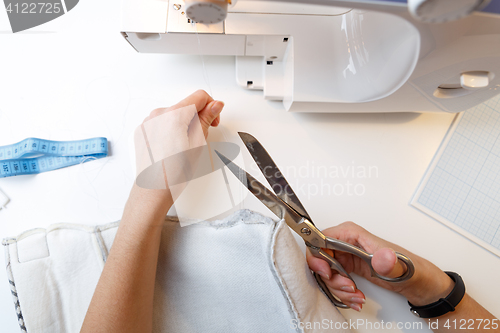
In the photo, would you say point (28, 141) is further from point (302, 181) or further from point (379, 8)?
point (379, 8)

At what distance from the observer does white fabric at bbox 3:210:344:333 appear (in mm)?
671

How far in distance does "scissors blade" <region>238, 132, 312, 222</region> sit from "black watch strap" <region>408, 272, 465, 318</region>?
0.35m

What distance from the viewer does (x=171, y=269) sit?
2.33 ft

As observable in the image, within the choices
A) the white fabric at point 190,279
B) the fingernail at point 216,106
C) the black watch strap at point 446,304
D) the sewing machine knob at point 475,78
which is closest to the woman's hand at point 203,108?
the fingernail at point 216,106

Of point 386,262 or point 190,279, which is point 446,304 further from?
point 190,279

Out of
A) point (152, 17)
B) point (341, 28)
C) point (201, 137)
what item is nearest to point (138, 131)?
point (201, 137)

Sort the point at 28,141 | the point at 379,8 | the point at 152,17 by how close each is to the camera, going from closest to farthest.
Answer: the point at 379,8, the point at 152,17, the point at 28,141

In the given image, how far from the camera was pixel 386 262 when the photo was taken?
0.59 m

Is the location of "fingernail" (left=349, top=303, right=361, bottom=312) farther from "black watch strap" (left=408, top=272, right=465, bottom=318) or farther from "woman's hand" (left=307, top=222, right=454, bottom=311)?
"black watch strap" (left=408, top=272, right=465, bottom=318)

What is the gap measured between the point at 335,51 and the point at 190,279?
617 millimetres

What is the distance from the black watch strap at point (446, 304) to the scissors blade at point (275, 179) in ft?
1.16

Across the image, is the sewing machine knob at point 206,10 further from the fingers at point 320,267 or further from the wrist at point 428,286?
the wrist at point 428,286

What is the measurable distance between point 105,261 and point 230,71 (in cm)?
57

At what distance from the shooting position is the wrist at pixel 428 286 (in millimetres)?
716
